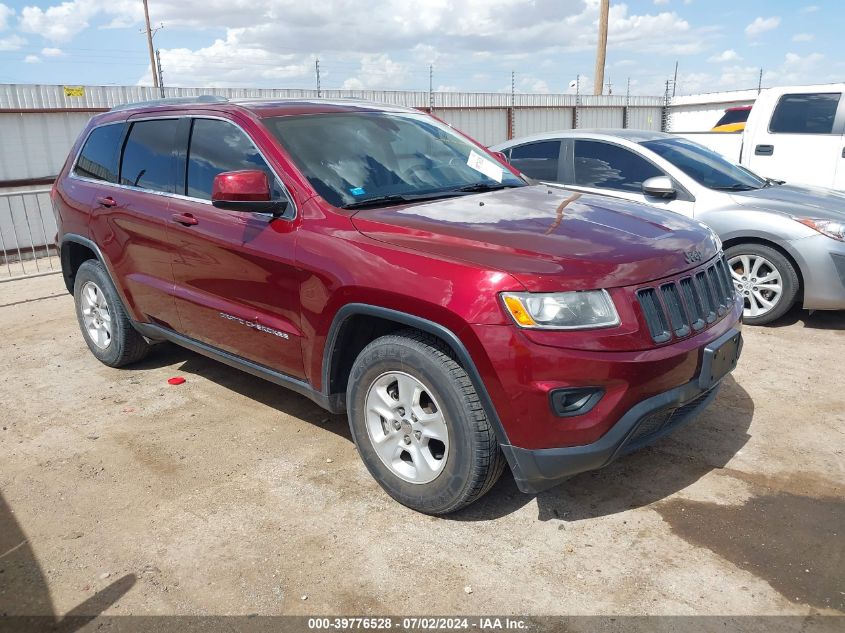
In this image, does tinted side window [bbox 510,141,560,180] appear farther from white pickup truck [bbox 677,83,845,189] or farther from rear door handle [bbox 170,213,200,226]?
rear door handle [bbox 170,213,200,226]

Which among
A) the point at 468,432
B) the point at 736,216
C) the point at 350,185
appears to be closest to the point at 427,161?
the point at 350,185

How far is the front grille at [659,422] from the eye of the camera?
282 cm

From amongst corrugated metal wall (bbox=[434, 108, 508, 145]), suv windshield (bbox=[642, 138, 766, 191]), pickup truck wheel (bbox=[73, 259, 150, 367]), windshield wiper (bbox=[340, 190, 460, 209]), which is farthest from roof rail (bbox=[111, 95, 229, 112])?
corrugated metal wall (bbox=[434, 108, 508, 145])

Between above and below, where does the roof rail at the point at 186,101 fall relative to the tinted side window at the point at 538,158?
above

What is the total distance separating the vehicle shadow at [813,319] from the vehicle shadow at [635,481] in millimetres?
2336

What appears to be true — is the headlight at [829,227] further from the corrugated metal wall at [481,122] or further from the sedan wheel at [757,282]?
the corrugated metal wall at [481,122]

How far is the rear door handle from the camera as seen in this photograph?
3.92m

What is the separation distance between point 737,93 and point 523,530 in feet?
64.6

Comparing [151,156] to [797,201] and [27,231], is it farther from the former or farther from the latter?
[27,231]

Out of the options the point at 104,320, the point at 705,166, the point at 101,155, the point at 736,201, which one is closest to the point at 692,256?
the point at 736,201

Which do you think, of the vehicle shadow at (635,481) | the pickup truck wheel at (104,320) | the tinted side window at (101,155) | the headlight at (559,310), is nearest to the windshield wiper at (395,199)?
the headlight at (559,310)

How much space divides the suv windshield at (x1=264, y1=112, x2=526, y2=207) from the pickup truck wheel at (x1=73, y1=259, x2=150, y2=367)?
210cm

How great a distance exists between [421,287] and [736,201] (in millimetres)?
4206

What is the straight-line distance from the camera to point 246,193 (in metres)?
3.30
